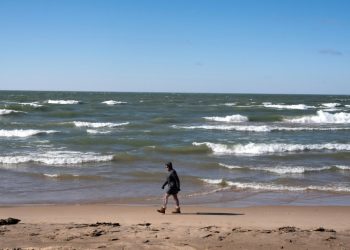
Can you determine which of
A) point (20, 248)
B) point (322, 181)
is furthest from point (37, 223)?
point (322, 181)

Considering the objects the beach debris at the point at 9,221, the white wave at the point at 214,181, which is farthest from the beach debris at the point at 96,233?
the white wave at the point at 214,181

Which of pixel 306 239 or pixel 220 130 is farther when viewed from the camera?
pixel 220 130

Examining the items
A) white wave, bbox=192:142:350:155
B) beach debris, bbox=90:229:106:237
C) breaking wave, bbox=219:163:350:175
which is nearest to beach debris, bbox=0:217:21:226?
beach debris, bbox=90:229:106:237

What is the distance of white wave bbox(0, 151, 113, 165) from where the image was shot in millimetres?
18047

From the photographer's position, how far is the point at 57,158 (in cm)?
1881

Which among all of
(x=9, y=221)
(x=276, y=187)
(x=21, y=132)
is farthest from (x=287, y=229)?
(x=21, y=132)

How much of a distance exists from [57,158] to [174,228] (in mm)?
11039

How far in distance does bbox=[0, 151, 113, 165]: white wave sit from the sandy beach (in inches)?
274

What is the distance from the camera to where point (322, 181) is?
15.3 metres

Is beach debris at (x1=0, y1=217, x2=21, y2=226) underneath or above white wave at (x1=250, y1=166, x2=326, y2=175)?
above

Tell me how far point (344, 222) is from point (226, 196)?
3.79m

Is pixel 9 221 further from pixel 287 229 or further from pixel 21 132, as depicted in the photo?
pixel 21 132

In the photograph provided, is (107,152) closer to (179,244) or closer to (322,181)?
(322,181)

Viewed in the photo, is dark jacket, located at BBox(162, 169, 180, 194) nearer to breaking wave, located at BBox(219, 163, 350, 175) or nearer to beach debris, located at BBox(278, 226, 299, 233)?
beach debris, located at BBox(278, 226, 299, 233)
